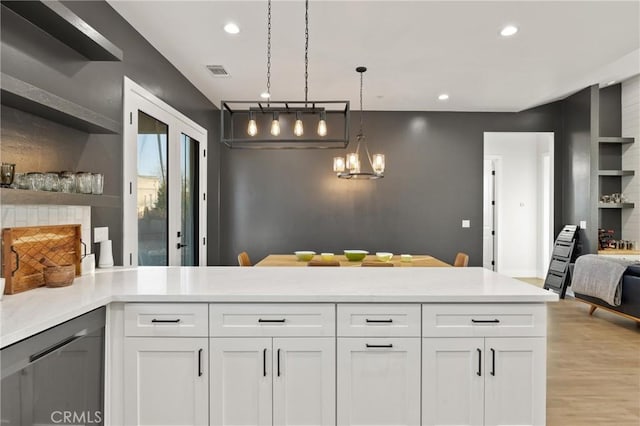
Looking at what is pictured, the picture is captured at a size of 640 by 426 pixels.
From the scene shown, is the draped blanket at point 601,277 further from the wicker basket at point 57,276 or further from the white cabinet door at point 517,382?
the wicker basket at point 57,276

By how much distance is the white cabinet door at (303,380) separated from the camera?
173 centimetres

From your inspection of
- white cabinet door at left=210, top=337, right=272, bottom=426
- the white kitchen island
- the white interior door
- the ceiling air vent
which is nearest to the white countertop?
the white kitchen island

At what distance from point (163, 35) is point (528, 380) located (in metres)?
3.58

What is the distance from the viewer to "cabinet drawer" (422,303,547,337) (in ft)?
5.70

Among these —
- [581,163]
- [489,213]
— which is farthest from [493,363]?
[489,213]

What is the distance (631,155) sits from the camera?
535cm

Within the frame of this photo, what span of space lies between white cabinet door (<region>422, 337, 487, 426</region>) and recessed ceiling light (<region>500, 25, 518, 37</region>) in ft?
8.67

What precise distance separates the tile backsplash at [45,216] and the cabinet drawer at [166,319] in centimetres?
72

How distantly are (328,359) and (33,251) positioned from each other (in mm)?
1587

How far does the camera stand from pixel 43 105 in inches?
65.7

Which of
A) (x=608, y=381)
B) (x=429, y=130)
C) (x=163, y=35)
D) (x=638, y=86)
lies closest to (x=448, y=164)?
(x=429, y=130)

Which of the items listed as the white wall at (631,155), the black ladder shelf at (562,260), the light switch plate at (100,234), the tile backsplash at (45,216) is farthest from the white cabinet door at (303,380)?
the white wall at (631,155)

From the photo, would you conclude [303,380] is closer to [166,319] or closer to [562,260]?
[166,319]

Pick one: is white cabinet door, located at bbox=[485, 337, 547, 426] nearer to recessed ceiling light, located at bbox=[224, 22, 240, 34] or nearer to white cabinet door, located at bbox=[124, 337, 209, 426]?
white cabinet door, located at bbox=[124, 337, 209, 426]
